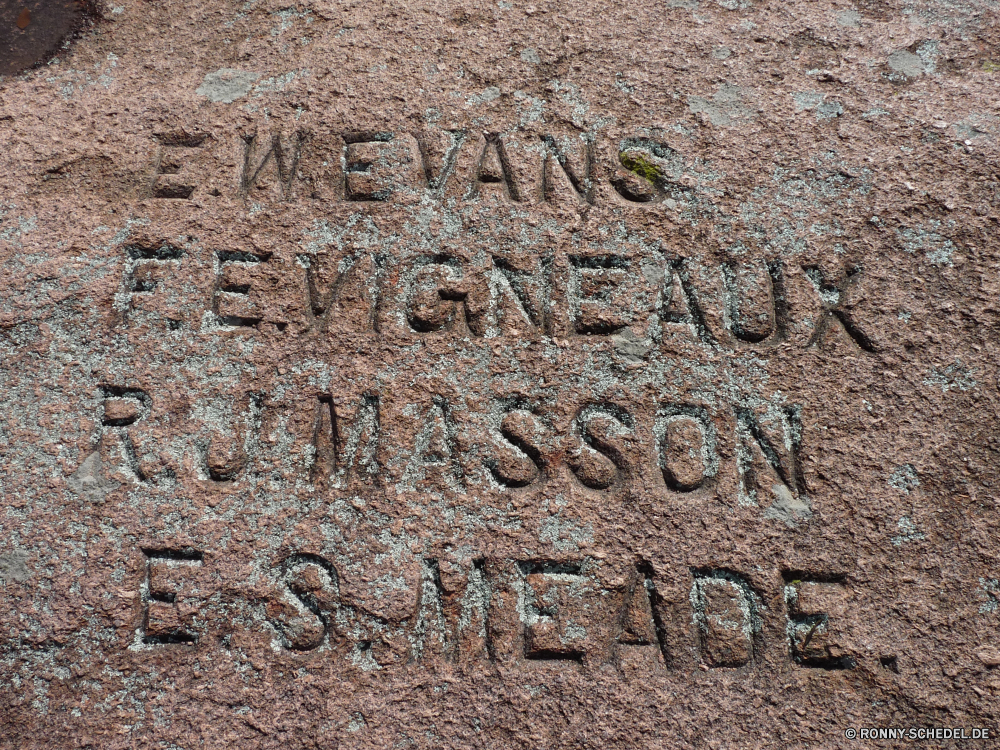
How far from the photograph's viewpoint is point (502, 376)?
1.31m

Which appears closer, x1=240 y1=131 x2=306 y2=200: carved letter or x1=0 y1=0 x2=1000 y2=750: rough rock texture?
x1=0 y1=0 x2=1000 y2=750: rough rock texture

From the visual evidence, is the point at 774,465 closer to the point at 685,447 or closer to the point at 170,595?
the point at 685,447

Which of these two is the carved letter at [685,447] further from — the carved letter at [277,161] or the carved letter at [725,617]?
the carved letter at [277,161]

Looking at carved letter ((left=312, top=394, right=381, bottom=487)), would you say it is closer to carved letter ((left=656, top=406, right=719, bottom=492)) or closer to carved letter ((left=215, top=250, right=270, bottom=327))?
carved letter ((left=215, top=250, right=270, bottom=327))

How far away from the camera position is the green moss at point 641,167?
141cm

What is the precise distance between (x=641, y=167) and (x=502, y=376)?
0.53 metres

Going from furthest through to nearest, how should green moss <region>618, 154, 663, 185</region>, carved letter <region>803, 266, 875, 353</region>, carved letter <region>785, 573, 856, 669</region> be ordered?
green moss <region>618, 154, 663, 185</region> → carved letter <region>803, 266, 875, 353</region> → carved letter <region>785, 573, 856, 669</region>

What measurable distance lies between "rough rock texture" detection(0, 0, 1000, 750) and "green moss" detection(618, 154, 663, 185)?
0.04 ft

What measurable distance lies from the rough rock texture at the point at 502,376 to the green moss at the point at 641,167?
0.01m

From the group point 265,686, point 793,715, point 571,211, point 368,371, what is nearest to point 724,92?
point 571,211

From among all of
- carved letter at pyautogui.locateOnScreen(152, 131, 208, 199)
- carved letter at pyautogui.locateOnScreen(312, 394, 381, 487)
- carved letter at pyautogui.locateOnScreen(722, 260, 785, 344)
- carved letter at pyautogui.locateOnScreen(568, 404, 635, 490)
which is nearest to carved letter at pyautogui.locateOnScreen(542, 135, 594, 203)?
carved letter at pyautogui.locateOnScreen(722, 260, 785, 344)

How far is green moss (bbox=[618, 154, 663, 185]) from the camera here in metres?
1.41

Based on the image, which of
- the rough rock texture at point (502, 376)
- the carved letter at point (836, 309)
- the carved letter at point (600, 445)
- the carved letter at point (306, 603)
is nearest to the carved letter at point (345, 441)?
the rough rock texture at point (502, 376)

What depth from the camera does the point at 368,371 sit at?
1323 millimetres
